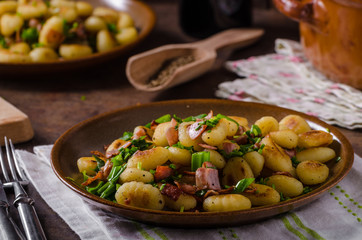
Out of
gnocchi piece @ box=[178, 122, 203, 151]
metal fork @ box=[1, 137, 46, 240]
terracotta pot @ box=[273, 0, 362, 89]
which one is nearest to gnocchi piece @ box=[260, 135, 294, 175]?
gnocchi piece @ box=[178, 122, 203, 151]

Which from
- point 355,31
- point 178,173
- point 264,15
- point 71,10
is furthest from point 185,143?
point 264,15

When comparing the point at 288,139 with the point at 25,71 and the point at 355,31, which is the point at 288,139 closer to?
the point at 355,31

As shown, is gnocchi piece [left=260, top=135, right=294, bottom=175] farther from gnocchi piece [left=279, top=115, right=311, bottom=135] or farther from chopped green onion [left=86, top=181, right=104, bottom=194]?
chopped green onion [left=86, top=181, right=104, bottom=194]

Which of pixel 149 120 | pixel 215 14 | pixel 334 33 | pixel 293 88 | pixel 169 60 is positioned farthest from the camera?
pixel 215 14

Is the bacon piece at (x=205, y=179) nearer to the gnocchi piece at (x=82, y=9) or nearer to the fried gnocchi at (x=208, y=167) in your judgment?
the fried gnocchi at (x=208, y=167)

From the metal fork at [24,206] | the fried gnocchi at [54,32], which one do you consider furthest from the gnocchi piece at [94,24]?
the metal fork at [24,206]

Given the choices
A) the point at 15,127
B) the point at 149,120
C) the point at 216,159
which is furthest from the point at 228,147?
the point at 15,127

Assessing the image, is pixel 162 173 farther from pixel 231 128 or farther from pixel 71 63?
pixel 71 63
